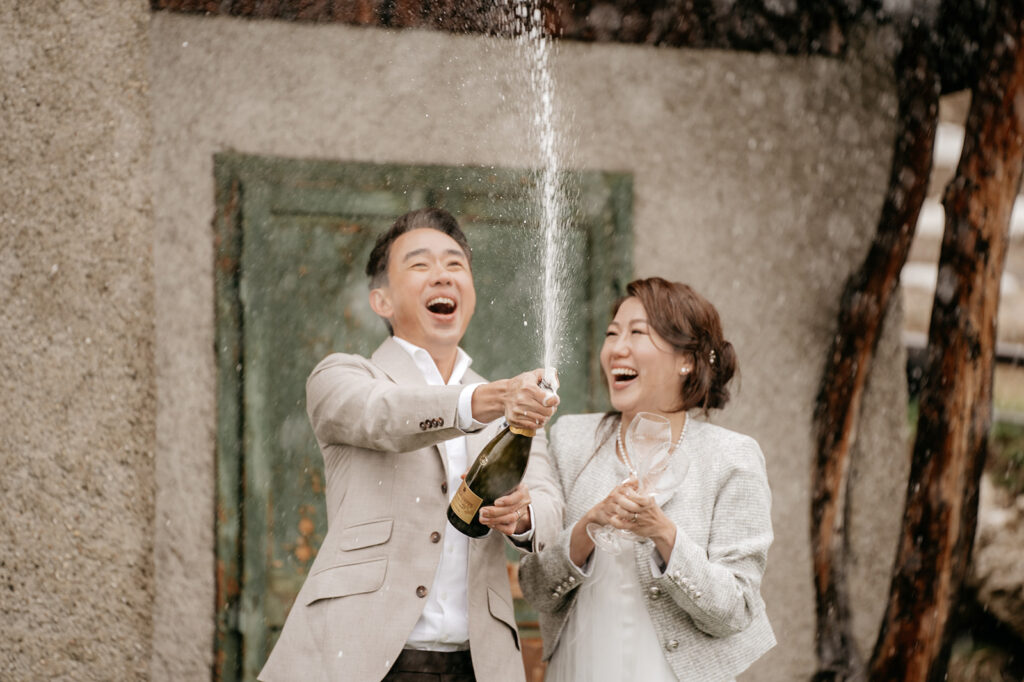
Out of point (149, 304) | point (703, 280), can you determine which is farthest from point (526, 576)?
point (703, 280)

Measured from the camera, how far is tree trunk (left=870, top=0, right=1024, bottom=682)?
4.67 meters

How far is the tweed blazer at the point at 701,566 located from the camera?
2.81 meters

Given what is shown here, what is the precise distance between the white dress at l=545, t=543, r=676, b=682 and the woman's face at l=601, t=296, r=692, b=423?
0.41 m

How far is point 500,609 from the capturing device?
2855 mm

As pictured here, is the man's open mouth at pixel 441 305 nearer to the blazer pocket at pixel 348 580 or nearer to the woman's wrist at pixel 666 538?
the blazer pocket at pixel 348 580

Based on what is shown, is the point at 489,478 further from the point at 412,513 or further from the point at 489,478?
the point at 412,513

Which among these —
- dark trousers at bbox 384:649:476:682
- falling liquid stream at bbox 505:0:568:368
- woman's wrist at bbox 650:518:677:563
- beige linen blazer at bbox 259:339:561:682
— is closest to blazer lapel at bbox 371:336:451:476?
beige linen blazer at bbox 259:339:561:682

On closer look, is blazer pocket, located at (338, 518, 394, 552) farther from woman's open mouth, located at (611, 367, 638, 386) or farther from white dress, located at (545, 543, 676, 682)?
woman's open mouth, located at (611, 367, 638, 386)

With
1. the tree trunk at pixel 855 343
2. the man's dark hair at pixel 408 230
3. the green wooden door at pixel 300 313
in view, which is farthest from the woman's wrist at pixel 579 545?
the tree trunk at pixel 855 343

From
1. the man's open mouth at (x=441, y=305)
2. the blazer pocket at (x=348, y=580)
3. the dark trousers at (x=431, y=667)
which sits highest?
the man's open mouth at (x=441, y=305)

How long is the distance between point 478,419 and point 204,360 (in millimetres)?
2430

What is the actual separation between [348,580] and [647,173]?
3.00 meters

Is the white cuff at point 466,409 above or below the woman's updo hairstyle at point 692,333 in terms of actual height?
below

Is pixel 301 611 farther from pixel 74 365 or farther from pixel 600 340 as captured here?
Answer: pixel 600 340
